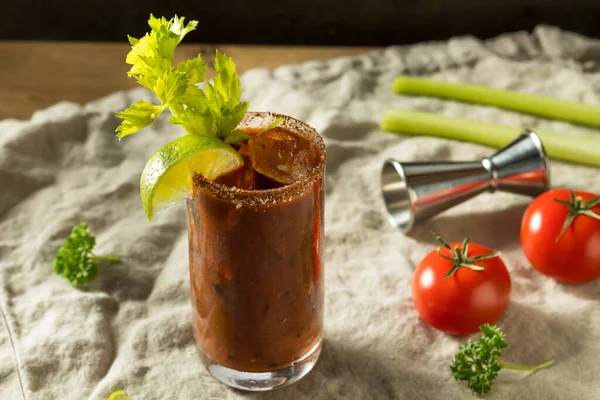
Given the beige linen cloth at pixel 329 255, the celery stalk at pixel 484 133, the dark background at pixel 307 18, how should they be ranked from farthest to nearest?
1. the dark background at pixel 307 18
2. the celery stalk at pixel 484 133
3. the beige linen cloth at pixel 329 255

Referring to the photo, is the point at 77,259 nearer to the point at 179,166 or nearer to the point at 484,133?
the point at 179,166

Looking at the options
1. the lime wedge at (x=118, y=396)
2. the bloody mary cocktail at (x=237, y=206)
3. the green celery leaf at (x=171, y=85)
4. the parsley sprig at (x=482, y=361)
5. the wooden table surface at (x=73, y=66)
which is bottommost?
the parsley sprig at (x=482, y=361)

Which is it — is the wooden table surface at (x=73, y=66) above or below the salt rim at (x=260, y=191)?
below

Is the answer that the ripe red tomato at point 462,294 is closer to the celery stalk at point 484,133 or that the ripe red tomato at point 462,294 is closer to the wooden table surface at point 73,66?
the celery stalk at point 484,133

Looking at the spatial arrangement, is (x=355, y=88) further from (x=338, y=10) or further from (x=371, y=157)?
(x=338, y=10)

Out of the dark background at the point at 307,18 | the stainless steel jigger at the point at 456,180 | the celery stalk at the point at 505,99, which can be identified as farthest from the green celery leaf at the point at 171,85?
the dark background at the point at 307,18

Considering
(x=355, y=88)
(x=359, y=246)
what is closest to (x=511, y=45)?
(x=355, y=88)

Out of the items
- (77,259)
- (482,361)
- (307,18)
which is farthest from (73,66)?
(482,361)
